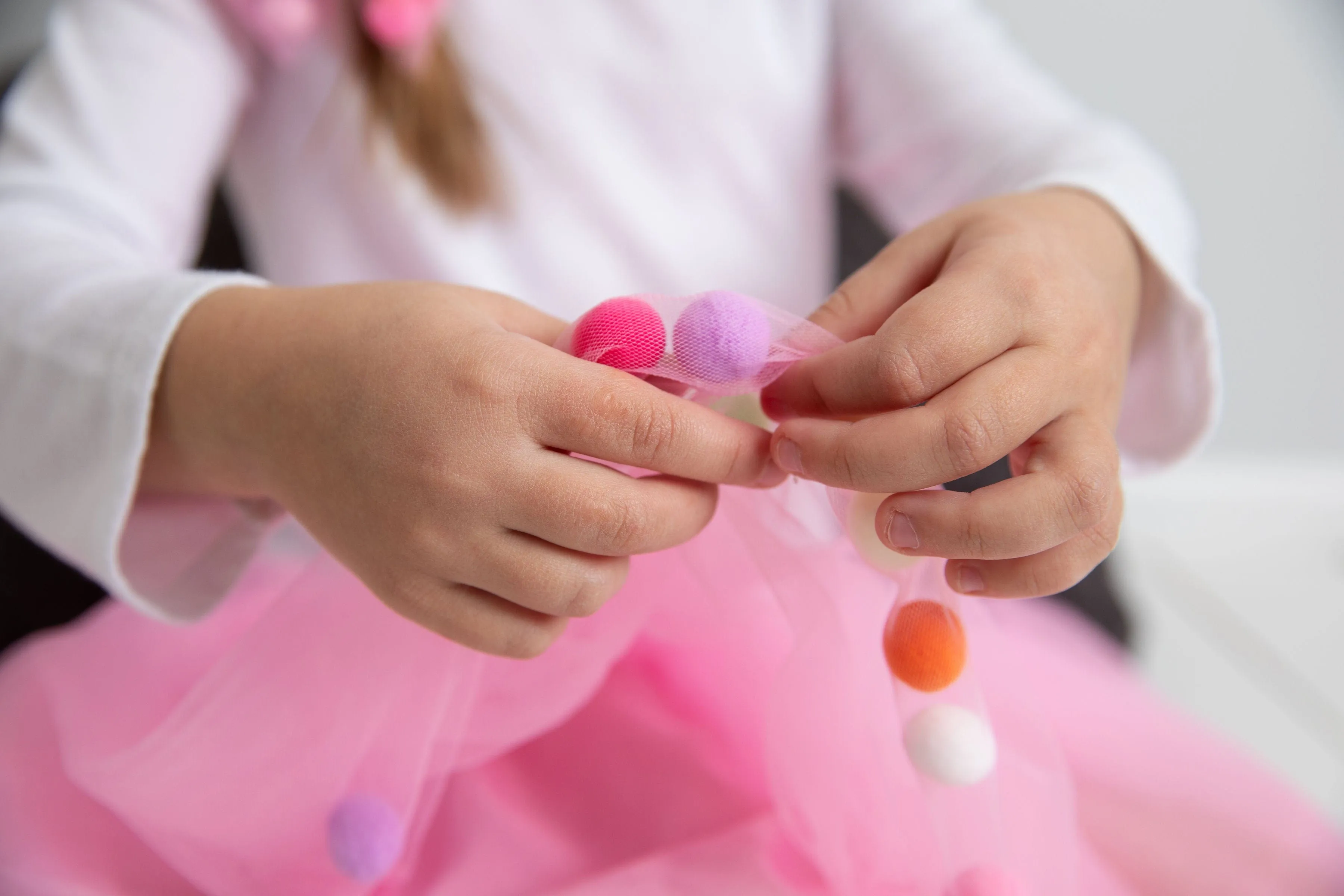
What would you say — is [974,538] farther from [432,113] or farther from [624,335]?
[432,113]

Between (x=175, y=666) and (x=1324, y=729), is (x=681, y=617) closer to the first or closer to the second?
(x=175, y=666)

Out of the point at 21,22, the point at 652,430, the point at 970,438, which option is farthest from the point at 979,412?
the point at 21,22

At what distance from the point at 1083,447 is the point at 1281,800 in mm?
283

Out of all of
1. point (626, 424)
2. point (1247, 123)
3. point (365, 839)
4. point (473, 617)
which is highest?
point (1247, 123)

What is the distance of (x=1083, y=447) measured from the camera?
32 cm

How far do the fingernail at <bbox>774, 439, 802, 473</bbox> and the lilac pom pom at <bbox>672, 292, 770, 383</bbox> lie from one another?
3 cm

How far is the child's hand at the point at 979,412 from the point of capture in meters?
0.30

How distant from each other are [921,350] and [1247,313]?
109 centimetres

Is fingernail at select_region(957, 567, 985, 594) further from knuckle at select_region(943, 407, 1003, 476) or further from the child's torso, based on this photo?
the child's torso

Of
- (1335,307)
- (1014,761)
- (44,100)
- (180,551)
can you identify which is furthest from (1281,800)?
(1335,307)

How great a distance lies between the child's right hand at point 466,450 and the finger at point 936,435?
0.03 meters

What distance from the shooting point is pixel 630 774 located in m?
0.41

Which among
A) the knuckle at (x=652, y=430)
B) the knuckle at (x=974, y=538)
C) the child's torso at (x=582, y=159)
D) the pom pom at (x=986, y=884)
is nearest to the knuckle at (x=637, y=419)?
the knuckle at (x=652, y=430)

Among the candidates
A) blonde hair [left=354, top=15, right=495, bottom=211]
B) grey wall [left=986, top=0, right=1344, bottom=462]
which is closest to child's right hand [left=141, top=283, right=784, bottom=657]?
blonde hair [left=354, top=15, right=495, bottom=211]
